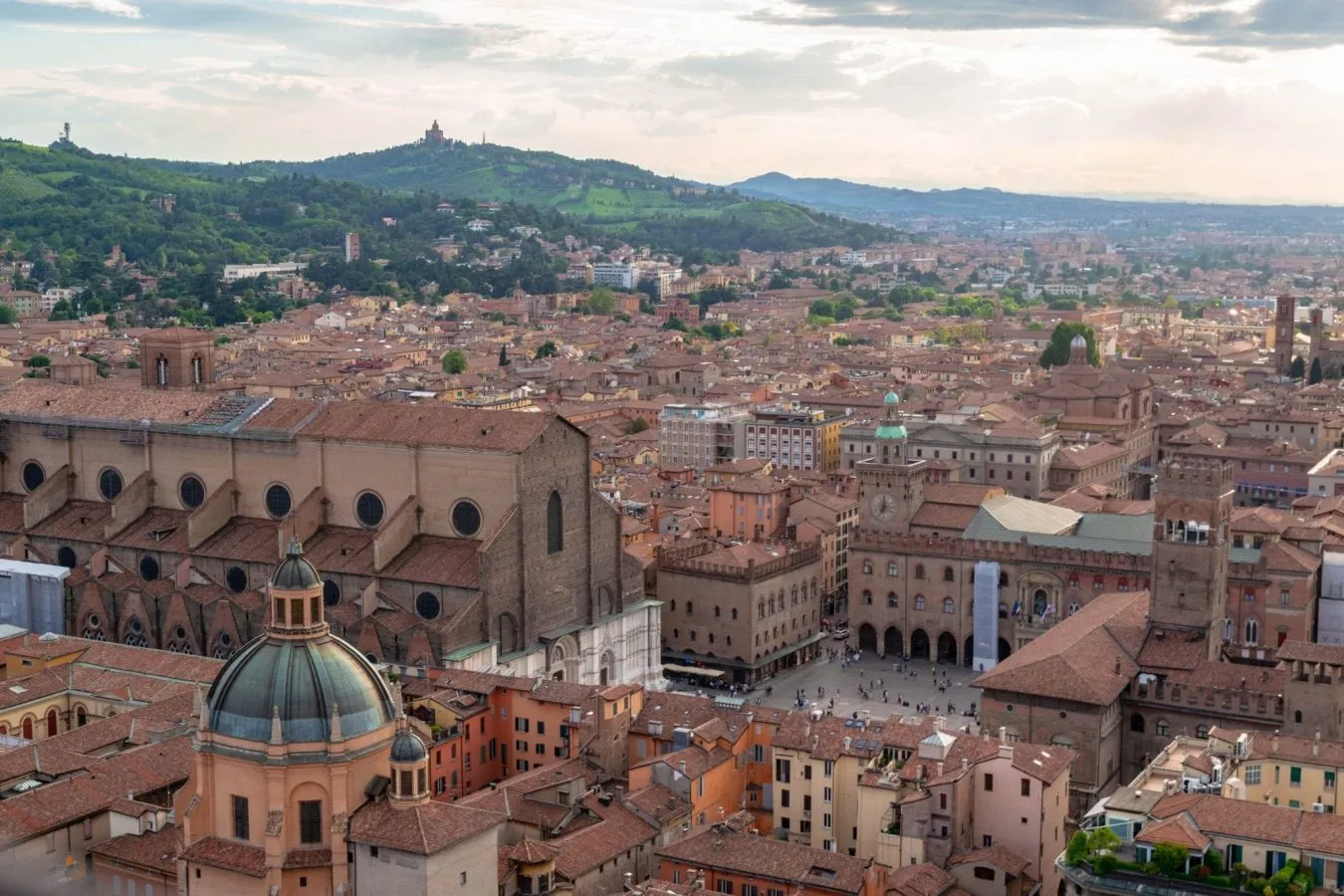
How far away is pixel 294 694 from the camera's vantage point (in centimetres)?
2784

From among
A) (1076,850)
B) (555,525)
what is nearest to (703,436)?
(555,525)

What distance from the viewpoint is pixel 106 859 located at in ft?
101

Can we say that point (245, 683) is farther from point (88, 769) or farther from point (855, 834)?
point (855, 834)

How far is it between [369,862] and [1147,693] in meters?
20.4

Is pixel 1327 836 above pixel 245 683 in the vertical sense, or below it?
below

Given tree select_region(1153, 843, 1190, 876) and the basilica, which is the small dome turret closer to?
tree select_region(1153, 843, 1190, 876)

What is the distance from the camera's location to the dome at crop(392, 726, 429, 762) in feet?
90.4

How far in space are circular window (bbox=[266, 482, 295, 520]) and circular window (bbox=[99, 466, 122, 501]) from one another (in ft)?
19.6

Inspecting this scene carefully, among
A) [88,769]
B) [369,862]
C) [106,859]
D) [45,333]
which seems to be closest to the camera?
[369,862]

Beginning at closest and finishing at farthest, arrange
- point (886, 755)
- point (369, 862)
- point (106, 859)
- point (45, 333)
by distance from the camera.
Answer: point (369, 862) < point (106, 859) < point (886, 755) < point (45, 333)

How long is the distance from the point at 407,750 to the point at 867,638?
3195 cm

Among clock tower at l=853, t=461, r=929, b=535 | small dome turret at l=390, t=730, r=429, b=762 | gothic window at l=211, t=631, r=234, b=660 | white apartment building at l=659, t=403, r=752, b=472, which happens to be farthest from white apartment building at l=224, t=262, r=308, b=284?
small dome turret at l=390, t=730, r=429, b=762

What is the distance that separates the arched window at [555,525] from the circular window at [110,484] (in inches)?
572

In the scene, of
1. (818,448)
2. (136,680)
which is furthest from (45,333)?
(136,680)
